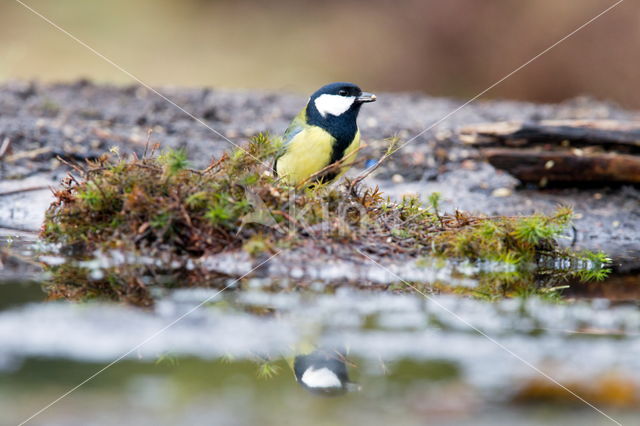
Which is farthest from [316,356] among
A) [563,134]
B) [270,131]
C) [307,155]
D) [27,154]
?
[270,131]

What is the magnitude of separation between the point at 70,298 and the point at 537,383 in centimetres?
211

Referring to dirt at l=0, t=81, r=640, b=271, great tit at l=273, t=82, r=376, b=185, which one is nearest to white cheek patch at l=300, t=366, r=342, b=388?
dirt at l=0, t=81, r=640, b=271

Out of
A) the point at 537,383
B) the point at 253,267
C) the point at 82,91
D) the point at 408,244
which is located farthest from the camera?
the point at 82,91

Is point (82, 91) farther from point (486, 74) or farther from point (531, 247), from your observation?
point (486, 74)

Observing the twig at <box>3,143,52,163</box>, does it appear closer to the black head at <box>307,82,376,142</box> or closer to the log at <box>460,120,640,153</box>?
the black head at <box>307,82,376,142</box>

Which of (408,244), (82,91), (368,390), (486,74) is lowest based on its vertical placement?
(368,390)

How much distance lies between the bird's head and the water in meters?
1.63

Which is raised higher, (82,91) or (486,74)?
(486,74)

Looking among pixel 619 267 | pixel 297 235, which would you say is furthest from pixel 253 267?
pixel 619 267

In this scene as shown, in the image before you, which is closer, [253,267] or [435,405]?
[435,405]

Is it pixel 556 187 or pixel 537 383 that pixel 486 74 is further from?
pixel 537 383

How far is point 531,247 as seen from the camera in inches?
185

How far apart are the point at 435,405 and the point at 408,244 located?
217 centimetres

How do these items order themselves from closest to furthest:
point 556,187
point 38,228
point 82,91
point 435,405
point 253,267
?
1. point 435,405
2. point 253,267
3. point 38,228
4. point 556,187
5. point 82,91
